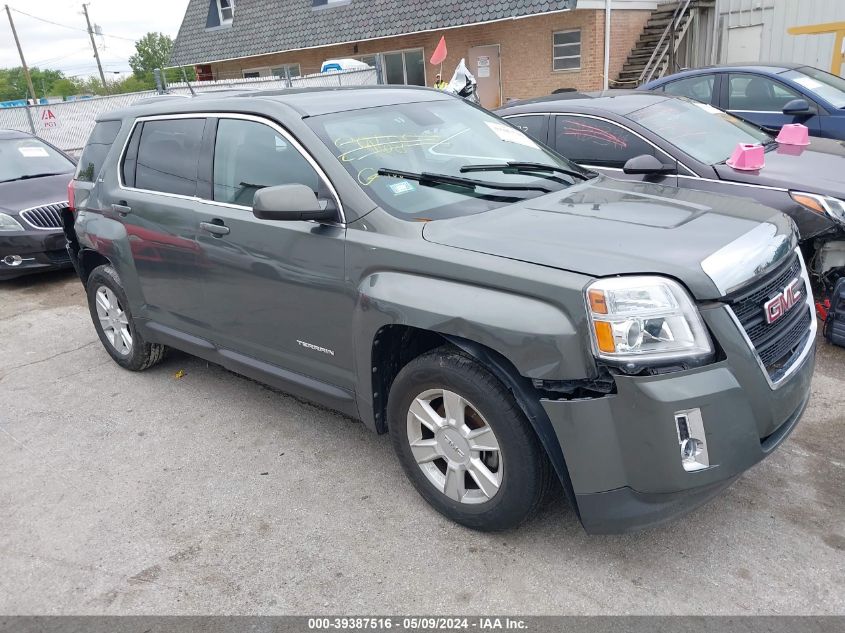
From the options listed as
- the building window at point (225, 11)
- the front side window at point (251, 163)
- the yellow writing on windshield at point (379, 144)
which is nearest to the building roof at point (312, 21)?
the building window at point (225, 11)

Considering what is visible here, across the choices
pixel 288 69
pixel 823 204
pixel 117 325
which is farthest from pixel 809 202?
pixel 288 69

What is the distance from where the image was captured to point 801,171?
16.8ft

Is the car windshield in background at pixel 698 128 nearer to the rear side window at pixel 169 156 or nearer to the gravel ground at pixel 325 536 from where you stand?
the gravel ground at pixel 325 536

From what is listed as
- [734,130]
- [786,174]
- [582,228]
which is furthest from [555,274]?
[734,130]

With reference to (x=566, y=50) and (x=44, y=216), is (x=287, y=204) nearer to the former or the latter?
(x=44, y=216)

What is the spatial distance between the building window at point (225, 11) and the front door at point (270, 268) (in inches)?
952

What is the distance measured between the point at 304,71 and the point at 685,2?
479 inches

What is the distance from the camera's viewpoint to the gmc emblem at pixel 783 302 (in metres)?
2.62

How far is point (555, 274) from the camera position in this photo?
2.47 metres

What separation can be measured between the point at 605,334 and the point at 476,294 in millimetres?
522

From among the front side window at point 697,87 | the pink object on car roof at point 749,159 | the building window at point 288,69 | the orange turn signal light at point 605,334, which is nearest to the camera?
the orange turn signal light at point 605,334

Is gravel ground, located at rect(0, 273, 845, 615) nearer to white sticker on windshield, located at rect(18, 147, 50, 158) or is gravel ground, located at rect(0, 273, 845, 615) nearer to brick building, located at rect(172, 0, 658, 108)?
white sticker on windshield, located at rect(18, 147, 50, 158)

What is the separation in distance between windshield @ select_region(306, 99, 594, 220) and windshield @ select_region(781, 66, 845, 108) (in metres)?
5.30

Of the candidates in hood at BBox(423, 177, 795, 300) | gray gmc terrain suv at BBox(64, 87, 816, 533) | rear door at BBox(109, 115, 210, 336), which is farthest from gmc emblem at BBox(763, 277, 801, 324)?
rear door at BBox(109, 115, 210, 336)
